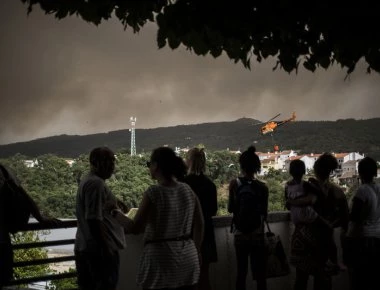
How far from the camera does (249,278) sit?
6.02 metres

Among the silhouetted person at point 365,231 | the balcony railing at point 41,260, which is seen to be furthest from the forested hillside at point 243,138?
the balcony railing at point 41,260

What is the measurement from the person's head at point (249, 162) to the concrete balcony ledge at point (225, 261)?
0.68 metres

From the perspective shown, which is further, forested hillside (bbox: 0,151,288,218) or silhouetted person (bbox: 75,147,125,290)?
forested hillside (bbox: 0,151,288,218)

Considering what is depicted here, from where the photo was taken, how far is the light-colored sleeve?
3.74 meters

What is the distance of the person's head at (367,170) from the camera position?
16.9 feet

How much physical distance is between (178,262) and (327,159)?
214 cm

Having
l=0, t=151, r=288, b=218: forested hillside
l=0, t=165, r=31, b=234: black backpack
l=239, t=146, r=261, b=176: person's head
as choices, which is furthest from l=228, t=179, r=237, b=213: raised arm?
l=0, t=151, r=288, b=218: forested hillside

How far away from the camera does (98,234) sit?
3.76m

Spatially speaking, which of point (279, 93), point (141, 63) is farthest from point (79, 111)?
point (279, 93)

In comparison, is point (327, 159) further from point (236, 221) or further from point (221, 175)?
point (221, 175)

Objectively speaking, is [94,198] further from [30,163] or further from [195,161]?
[30,163]

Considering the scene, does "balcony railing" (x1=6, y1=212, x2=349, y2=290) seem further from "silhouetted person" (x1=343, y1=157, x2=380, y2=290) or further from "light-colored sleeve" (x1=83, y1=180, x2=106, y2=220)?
"silhouetted person" (x1=343, y1=157, x2=380, y2=290)

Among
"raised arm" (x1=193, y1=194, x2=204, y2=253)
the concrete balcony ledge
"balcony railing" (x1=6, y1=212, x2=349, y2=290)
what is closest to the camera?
"raised arm" (x1=193, y1=194, x2=204, y2=253)

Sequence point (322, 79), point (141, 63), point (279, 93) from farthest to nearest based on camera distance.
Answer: point (141, 63), point (279, 93), point (322, 79)
